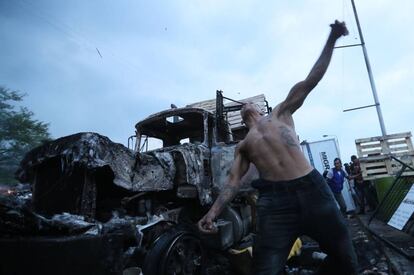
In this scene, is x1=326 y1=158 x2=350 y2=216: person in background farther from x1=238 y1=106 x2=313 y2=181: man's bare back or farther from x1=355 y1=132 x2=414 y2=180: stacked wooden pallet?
x1=238 y1=106 x2=313 y2=181: man's bare back

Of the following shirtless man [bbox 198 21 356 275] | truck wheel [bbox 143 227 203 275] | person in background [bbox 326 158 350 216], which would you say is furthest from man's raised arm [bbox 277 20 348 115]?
person in background [bbox 326 158 350 216]

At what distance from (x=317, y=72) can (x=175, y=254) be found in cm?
254

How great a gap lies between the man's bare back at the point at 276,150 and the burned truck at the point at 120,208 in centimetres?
125

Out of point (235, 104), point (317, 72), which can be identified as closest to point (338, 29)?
point (317, 72)

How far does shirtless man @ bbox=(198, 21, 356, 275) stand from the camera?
198 cm

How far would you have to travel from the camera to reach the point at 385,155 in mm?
7879

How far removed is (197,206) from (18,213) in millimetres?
2789

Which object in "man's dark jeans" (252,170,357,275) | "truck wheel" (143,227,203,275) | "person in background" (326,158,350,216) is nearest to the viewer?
"man's dark jeans" (252,170,357,275)

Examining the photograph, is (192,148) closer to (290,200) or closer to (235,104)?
(290,200)

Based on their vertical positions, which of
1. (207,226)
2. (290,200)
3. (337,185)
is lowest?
(337,185)

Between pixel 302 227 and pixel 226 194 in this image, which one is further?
pixel 226 194

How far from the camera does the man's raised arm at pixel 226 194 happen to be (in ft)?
7.39

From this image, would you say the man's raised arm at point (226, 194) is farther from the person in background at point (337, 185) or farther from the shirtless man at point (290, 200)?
the person in background at point (337, 185)

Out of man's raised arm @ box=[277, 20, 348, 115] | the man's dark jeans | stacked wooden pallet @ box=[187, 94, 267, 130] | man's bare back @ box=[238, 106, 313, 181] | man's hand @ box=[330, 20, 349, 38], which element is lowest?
the man's dark jeans
